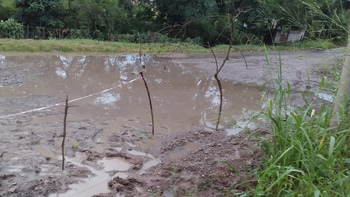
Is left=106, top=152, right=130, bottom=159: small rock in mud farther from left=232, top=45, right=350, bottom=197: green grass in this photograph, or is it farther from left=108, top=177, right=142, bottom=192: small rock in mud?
left=232, top=45, right=350, bottom=197: green grass

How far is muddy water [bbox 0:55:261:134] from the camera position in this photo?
17.9ft

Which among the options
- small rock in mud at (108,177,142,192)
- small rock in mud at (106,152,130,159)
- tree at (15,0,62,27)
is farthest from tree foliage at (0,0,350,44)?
small rock in mud at (108,177,142,192)

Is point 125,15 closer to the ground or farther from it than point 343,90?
farther from it

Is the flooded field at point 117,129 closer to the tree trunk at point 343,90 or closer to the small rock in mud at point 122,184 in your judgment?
the small rock in mud at point 122,184

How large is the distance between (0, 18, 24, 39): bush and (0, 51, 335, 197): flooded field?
370cm

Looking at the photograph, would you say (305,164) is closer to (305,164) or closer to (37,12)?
(305,164)

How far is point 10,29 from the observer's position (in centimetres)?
→ 1252

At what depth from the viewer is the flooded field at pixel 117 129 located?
3.13m

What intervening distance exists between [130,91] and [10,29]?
8.59 metres

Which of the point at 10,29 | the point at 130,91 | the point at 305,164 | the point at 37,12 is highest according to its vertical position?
the point at 37,12

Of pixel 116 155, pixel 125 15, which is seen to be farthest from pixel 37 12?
pixel 116 155

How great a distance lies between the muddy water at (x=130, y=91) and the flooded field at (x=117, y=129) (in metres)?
0.02

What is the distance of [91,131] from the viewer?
4.55 metres

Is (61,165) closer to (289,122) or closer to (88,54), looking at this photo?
(289,122)
